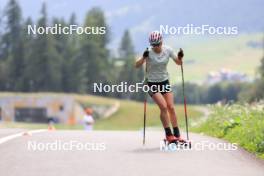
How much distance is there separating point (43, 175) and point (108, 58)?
137218 mm

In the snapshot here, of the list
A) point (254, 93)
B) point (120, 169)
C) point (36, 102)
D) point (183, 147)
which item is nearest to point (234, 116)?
point (183, 147)

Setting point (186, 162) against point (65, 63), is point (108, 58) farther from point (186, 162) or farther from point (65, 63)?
point (186, 162)

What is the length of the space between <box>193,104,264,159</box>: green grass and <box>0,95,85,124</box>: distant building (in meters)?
74.8

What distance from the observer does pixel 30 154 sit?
10.3 m

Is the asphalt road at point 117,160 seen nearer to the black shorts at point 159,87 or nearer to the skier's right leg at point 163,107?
the skier's right leg at point 163,107

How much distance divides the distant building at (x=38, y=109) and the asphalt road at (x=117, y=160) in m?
83.4
